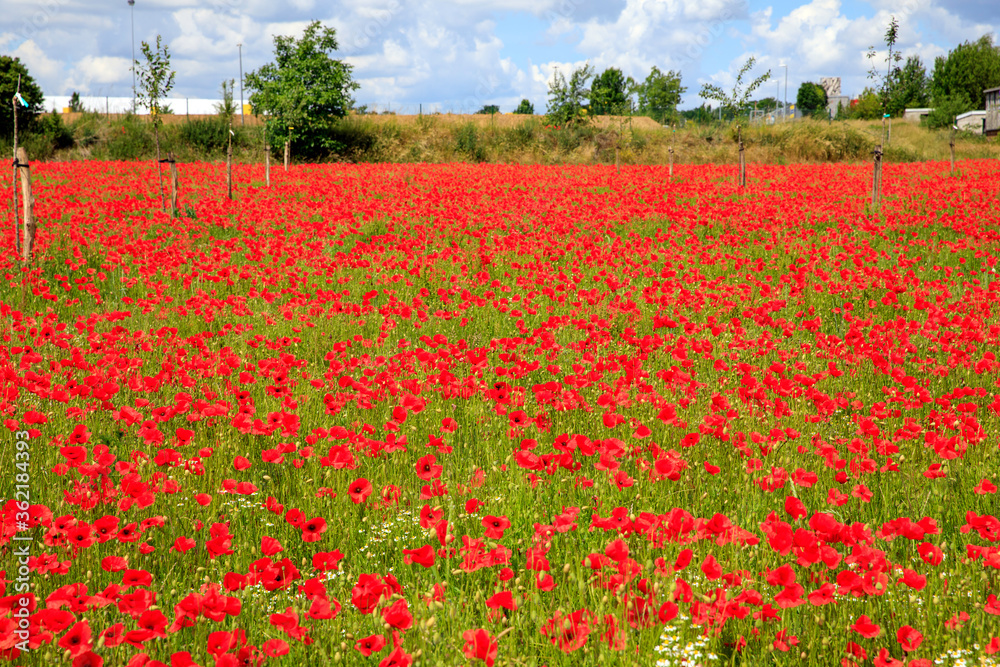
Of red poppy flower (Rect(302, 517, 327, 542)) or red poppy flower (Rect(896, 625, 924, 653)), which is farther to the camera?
red poppy flower (Rect(302, 517, 327, 542))

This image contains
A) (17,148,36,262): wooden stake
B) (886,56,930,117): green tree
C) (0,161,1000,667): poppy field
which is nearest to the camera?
(0,161,1000,667): poppy field

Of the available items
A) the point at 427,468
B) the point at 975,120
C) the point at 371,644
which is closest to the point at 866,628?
the point at 371,644

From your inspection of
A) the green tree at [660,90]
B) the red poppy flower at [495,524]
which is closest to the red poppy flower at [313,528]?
the red poppy flower at [495,524]

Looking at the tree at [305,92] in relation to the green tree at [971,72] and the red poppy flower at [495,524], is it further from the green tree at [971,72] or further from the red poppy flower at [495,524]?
the green tree at [971,72]

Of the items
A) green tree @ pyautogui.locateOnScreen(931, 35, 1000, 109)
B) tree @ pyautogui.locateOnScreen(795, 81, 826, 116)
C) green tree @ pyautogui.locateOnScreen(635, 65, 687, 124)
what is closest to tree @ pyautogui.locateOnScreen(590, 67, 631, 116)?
green tree @ pyautogui.locateOnScreen(635, 65, 687, 124)

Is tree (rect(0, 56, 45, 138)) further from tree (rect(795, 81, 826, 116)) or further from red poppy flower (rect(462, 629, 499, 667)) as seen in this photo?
tree (rect(795, 81, 826, 116))

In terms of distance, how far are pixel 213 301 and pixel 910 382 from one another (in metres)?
5.50

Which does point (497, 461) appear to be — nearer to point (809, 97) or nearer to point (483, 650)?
point (483, 650)

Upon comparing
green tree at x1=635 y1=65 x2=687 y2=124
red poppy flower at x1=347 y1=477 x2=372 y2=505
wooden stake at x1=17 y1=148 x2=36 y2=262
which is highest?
green tree at x1=635 y1=65 x2=687 y2=124

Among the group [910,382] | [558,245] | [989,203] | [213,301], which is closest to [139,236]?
[213,301]

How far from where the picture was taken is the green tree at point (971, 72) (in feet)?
216

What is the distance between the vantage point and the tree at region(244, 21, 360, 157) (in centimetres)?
3148

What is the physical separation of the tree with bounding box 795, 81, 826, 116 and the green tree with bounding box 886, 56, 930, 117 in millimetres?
9606

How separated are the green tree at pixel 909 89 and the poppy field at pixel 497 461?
6047 centimetres
